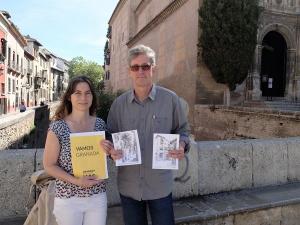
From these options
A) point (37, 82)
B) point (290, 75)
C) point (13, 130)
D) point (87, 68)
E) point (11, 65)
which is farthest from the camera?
point (87, 68)

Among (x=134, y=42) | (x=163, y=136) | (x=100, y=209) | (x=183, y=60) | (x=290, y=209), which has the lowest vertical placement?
(x=290, y=209)

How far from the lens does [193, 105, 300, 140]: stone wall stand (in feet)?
39.3

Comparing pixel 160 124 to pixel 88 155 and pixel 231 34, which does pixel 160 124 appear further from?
pixel 231 34

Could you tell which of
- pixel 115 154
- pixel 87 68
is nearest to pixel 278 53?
pixel 115 154

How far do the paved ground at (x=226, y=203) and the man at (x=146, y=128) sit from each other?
0.85m

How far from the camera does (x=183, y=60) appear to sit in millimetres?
20750

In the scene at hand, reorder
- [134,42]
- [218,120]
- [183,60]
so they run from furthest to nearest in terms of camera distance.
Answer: [134,42] < [183,60] < [218,120]

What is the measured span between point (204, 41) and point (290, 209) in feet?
44.8

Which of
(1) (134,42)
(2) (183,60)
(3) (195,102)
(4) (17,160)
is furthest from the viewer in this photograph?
(1) (134,42)

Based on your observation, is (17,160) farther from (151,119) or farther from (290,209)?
(290,209)

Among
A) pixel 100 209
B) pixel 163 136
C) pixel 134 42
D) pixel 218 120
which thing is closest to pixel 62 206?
pixel 100 209

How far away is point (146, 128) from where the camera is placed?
9.54ft

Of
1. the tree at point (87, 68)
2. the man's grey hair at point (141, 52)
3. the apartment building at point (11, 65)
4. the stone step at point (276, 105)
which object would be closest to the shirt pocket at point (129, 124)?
the man's grey hair at point (141, 52)

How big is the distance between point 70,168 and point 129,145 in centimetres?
46
